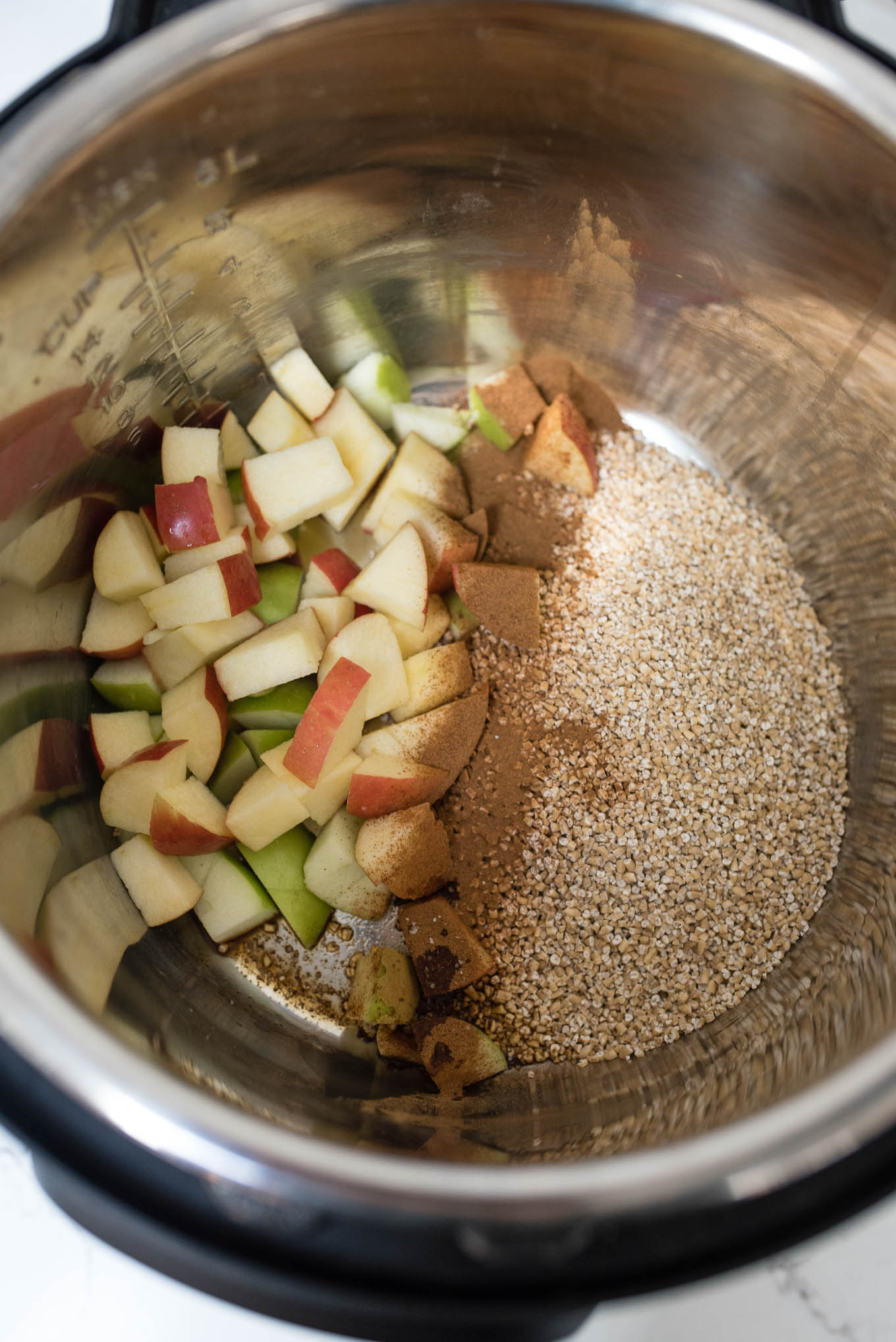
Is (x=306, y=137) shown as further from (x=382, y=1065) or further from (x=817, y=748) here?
(x=382, y=1065)

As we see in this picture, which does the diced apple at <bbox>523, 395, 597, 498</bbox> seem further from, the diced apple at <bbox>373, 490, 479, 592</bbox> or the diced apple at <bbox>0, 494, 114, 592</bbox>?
the diced apple at <bbox>0, 494, 114, 592</bbox>

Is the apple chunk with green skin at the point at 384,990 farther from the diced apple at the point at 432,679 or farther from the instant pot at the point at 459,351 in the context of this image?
the diced apple at the point at 432,679

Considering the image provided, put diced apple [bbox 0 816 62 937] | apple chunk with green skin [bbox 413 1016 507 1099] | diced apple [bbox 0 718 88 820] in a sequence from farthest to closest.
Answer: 1. apple chunk with green skin [bbox 413 1016 507 1099]
2. diced apple [bbox 0 718 88 820]
3. diced apple [bbox 0 816 62 937]

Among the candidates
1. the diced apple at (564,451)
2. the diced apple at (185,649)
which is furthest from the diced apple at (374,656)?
the diced apple at (564,451)

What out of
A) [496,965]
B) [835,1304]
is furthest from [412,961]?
[835,1304]

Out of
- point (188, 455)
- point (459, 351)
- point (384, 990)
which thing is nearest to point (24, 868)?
point (384, 990)

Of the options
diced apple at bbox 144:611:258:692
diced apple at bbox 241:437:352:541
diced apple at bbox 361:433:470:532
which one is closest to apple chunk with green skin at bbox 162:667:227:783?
diced apple at bbox 144:611:258:692
